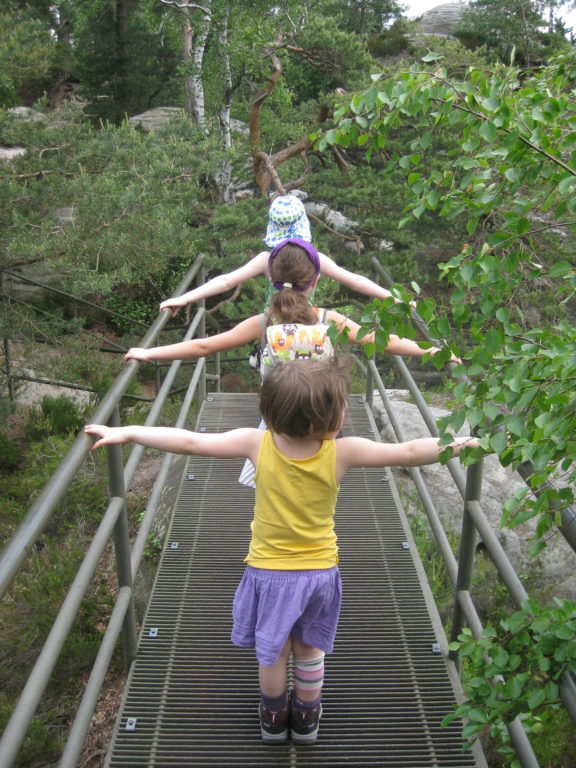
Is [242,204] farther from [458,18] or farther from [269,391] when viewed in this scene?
[458,18]

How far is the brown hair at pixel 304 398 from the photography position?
6.64 ft

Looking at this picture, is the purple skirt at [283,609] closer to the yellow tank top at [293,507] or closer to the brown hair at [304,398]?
the yellow tank top at [293,507]

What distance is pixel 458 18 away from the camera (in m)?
25.3

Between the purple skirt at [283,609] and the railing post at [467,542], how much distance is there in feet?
1.66

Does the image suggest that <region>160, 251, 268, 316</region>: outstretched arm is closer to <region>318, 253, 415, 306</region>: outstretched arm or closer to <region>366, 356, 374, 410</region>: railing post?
<region>318, 253, 415, 306</region>: outstretched arm

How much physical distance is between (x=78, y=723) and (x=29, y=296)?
43.1 ft

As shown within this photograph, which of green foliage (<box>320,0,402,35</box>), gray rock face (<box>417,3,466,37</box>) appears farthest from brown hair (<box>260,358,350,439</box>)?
gray rock face (<box>417,3,466,37</box>)

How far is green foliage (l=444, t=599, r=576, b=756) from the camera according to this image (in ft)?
5.09

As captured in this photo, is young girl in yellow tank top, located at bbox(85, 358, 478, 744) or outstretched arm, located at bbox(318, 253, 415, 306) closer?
young girl in yellow tank top, located at bbox(85, 358, 478, 744)

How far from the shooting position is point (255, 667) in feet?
9.22

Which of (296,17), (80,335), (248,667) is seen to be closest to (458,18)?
(296,17)

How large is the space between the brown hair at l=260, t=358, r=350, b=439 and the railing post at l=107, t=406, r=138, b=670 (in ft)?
1.81

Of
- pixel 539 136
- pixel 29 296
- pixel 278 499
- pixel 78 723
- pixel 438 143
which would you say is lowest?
pixel 29 296

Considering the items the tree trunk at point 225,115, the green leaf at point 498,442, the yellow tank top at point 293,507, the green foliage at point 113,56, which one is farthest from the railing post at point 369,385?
the green foliage at point 113,56
